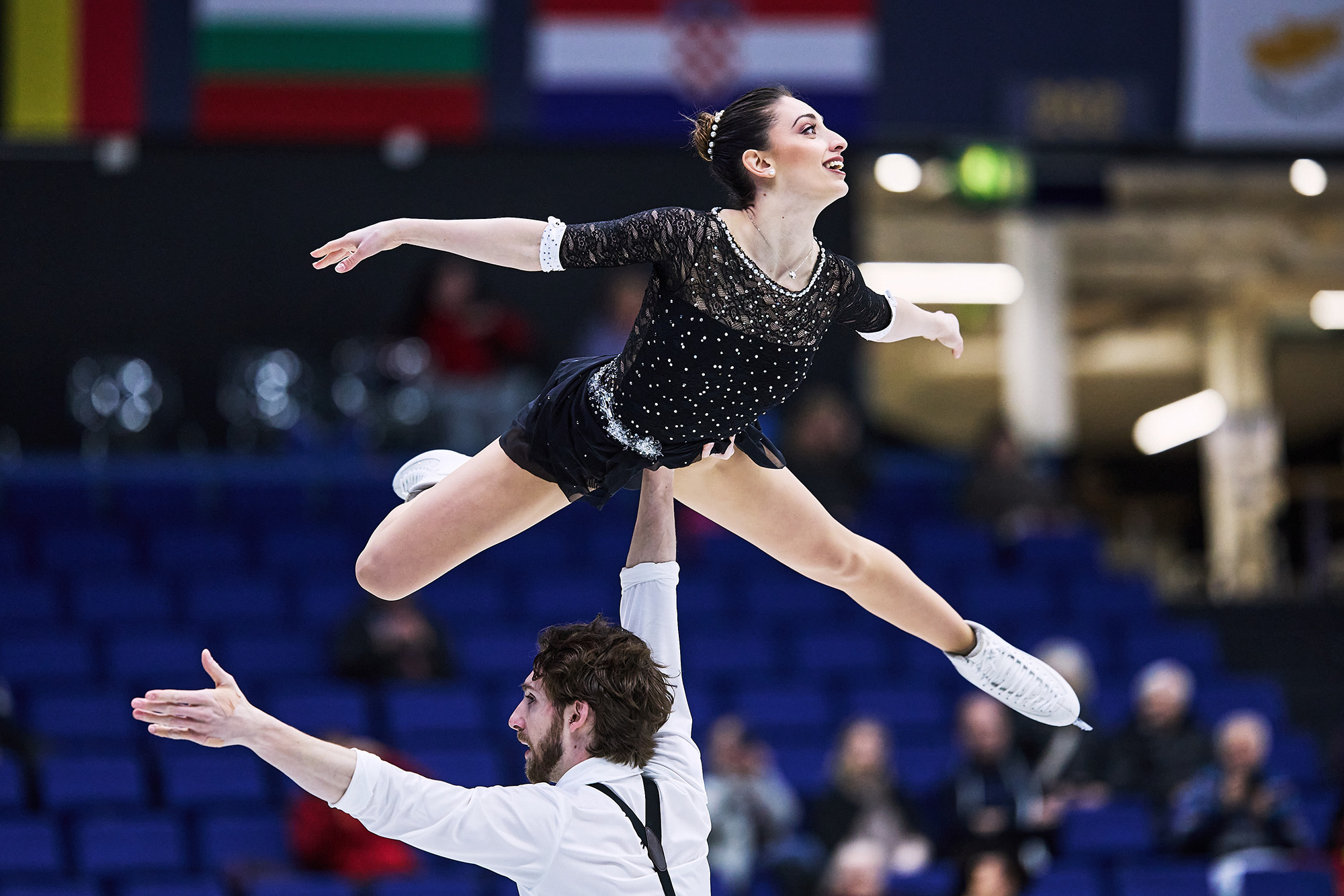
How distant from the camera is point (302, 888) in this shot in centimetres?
621

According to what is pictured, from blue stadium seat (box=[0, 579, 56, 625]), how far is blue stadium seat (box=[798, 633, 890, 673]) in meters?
3.91

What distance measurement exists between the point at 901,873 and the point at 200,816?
2898 mm

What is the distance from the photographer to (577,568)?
929 centimetres

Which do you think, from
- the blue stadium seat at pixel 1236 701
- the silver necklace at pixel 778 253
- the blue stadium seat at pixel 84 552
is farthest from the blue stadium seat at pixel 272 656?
the silver necklace at pixel 778 253

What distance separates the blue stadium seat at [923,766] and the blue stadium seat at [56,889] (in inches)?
142

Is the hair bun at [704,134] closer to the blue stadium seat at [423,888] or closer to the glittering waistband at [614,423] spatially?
the glittering waistband at [614,423]

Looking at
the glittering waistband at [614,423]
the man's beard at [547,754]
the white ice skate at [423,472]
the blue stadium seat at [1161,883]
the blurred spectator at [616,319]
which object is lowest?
the blue stadium seat at [1161,883]

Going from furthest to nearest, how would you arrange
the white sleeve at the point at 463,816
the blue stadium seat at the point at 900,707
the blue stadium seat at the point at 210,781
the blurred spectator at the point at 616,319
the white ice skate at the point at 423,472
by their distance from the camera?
1. the blurred spectator at the point at 616,319
2. the blue stadium seat at the point at 900,707
3. the blue stadium seat at the point at 210,781
4. the white ice skate at the point at 423,472
5. the white sleeve at the point at 463,816

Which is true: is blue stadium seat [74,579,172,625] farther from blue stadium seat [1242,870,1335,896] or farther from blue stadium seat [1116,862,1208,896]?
blue stadium seat [1242,870,1335,896]

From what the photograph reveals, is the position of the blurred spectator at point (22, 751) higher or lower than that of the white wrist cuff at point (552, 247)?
lower

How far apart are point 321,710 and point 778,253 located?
16.5ft

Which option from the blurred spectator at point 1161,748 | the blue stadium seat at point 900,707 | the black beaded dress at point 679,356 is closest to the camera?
the black beaded dress at point 679,356

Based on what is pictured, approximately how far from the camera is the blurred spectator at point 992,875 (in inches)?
253

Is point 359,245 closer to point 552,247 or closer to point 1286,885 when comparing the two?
point 552,247
